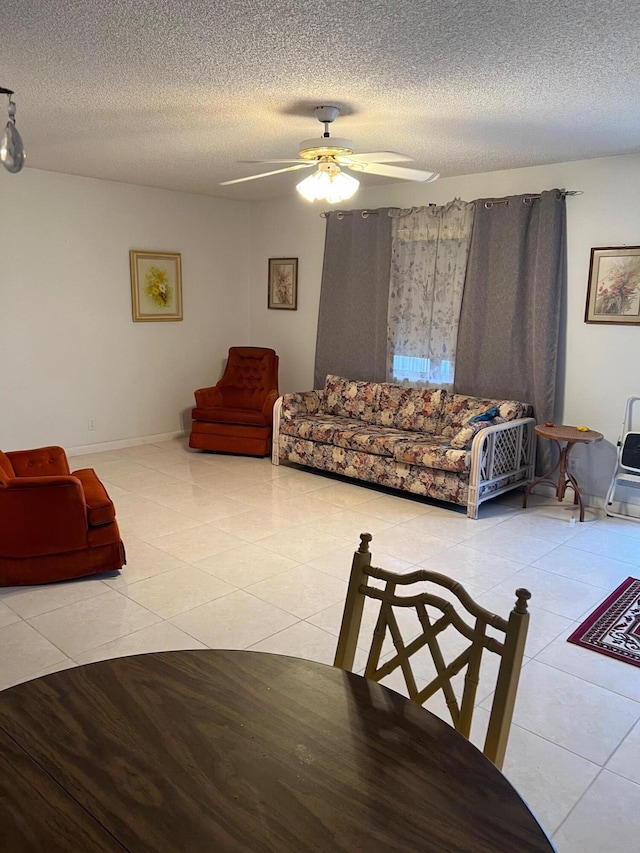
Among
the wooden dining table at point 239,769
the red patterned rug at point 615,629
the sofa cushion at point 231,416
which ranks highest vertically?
the wooden dining table at point 239,769

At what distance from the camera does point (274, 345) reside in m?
7.21

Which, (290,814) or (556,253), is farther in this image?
(556,253)

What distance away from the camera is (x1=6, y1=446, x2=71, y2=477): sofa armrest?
3.87 meters

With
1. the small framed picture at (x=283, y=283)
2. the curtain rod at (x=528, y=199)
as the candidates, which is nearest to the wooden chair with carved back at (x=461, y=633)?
the curtain rod at (x=528, y=199)

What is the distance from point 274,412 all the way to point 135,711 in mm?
4695

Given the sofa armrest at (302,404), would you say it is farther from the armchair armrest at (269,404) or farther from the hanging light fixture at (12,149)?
the hanging light fixture at (12,149)

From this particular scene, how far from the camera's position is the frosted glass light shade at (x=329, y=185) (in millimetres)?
3602

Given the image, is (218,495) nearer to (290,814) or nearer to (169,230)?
(169,230)

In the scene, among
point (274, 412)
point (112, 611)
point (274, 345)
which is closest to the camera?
point (112, 611)

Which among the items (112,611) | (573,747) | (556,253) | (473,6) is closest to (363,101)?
(473,6)

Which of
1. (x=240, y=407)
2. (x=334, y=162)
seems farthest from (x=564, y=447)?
(x=240, y=407)

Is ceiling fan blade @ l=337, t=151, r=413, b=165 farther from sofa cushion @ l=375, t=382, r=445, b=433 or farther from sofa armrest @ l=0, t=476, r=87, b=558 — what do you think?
sofa cushion @ l=375, t=382, r=445, b=433

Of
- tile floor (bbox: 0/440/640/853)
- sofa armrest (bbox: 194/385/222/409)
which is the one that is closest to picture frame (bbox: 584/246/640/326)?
tile floor (bbox: 0/440/640/853)

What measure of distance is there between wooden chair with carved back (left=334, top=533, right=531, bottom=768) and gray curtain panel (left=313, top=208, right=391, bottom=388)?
4.59 m
